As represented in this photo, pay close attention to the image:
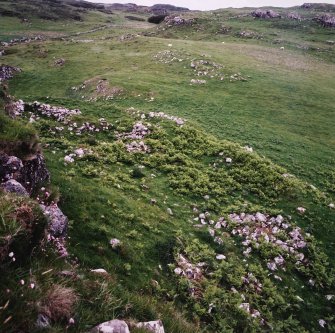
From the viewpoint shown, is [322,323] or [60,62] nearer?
[322,323]

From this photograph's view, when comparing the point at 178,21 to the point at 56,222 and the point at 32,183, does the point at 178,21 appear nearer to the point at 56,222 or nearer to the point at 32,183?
the point at 32,183

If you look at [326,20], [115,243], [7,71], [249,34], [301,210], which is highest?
[326,20]

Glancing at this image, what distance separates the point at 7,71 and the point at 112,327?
42058mm

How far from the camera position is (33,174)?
9.90m

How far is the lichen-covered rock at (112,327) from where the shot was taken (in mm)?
5324

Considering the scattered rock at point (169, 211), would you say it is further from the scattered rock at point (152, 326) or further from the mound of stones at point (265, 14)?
the mound of stones at point (265, 14)

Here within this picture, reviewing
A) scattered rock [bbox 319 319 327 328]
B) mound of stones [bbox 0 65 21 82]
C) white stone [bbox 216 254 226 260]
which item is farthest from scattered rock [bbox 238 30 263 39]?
scattered rock [bbox 319 319 327 328]

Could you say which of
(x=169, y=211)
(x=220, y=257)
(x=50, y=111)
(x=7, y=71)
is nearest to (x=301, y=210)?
(x=220, y=257)

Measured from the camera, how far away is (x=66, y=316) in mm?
5219

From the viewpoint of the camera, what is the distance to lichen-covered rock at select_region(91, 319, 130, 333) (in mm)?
5324

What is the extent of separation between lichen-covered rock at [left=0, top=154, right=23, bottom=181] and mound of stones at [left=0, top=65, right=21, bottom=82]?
1335 inches

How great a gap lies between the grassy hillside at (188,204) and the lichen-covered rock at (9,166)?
915 mm

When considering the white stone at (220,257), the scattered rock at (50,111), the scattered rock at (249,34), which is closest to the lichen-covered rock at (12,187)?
the white stone at (220,257)

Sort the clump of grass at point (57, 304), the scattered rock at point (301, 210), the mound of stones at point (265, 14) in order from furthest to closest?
the mound of stones at point (265, 14)
the scattered rock at point (301, 210)
the clump of grass at point (57, 304)
